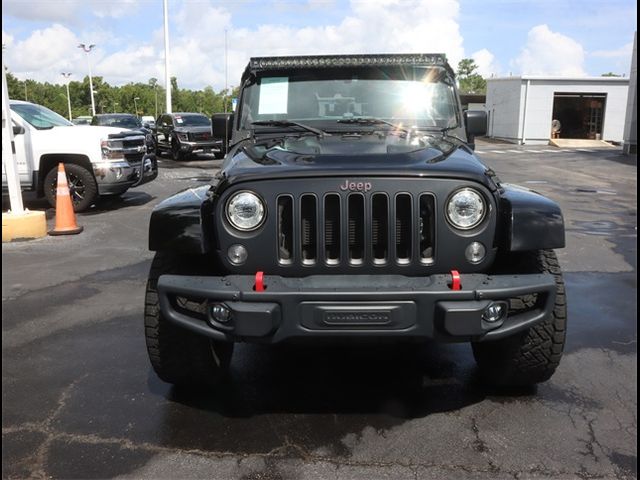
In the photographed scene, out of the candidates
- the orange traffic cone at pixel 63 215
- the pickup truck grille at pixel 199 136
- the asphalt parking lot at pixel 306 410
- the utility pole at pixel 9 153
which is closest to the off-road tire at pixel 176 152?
the pickup truck grille at pixel 199 136

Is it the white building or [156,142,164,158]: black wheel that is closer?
[156,142,164,158]: black wheel

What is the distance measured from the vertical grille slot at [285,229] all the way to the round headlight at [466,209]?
0.76m

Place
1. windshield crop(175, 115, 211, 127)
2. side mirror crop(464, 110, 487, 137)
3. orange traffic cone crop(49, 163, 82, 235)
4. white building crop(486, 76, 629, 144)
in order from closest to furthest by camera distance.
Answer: side mirror crop(464, 110, 487, 137) → orange traffic cone crop(49, 163, 82, 235) → windshield crop(175, 115, 211, 127) → white building crop(486, 76, 629, 144)

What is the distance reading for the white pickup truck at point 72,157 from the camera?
9.35 m

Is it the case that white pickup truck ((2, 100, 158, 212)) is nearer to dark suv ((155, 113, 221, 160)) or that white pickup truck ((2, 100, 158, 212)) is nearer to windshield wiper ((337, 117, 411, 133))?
windshield wiper ((337, 117, 411, 133))

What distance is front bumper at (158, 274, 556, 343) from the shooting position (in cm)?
264

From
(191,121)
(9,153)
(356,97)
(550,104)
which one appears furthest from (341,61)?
(550,104)

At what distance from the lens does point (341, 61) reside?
438 cm

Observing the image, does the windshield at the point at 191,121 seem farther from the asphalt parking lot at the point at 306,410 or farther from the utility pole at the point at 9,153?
the asphalt parking lot at the point at 306,410

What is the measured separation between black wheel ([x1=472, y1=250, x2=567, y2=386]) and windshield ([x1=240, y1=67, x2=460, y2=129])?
1.44m

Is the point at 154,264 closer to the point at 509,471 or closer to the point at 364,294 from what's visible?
the point at 364,294

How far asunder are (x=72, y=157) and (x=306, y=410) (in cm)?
771

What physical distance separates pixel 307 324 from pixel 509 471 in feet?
3.80

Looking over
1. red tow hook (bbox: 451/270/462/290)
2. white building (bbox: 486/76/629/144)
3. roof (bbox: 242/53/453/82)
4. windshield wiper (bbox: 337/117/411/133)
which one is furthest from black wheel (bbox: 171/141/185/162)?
white building (bbox: 486/76/629/144)
